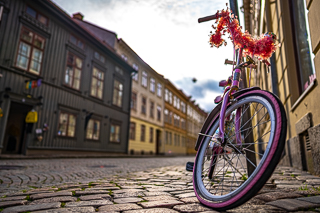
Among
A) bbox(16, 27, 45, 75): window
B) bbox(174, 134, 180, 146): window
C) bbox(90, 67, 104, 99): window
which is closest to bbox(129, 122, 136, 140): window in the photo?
bbox(90, 67, 104, 99): window

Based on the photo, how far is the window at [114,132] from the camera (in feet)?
57.7

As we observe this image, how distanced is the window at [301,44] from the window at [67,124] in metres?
11.6

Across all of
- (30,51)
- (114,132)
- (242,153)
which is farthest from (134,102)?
(242,153)

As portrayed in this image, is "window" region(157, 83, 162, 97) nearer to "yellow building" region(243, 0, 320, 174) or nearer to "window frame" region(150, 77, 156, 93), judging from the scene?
"window frame" region(150, 77, 156, 93)

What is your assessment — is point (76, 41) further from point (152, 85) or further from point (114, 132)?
point (152, 85)

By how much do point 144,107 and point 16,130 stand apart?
527 inches

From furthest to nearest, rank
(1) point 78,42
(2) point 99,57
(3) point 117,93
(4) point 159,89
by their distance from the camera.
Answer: (4) point 159,89
(3) point 117,93
(2) point 99,57
(1) point 78,42

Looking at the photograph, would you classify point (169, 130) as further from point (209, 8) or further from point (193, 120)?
point (209, 8)

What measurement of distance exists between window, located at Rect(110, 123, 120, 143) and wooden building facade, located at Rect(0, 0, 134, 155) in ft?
0.36

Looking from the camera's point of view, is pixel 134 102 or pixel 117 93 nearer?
pixel 117 93

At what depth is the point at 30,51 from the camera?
1159 cm

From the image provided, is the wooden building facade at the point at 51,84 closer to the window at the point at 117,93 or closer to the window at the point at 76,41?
the window at the point at 76,41

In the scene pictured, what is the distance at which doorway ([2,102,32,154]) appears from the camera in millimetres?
11250

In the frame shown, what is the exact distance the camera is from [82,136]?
14484 millimetres
